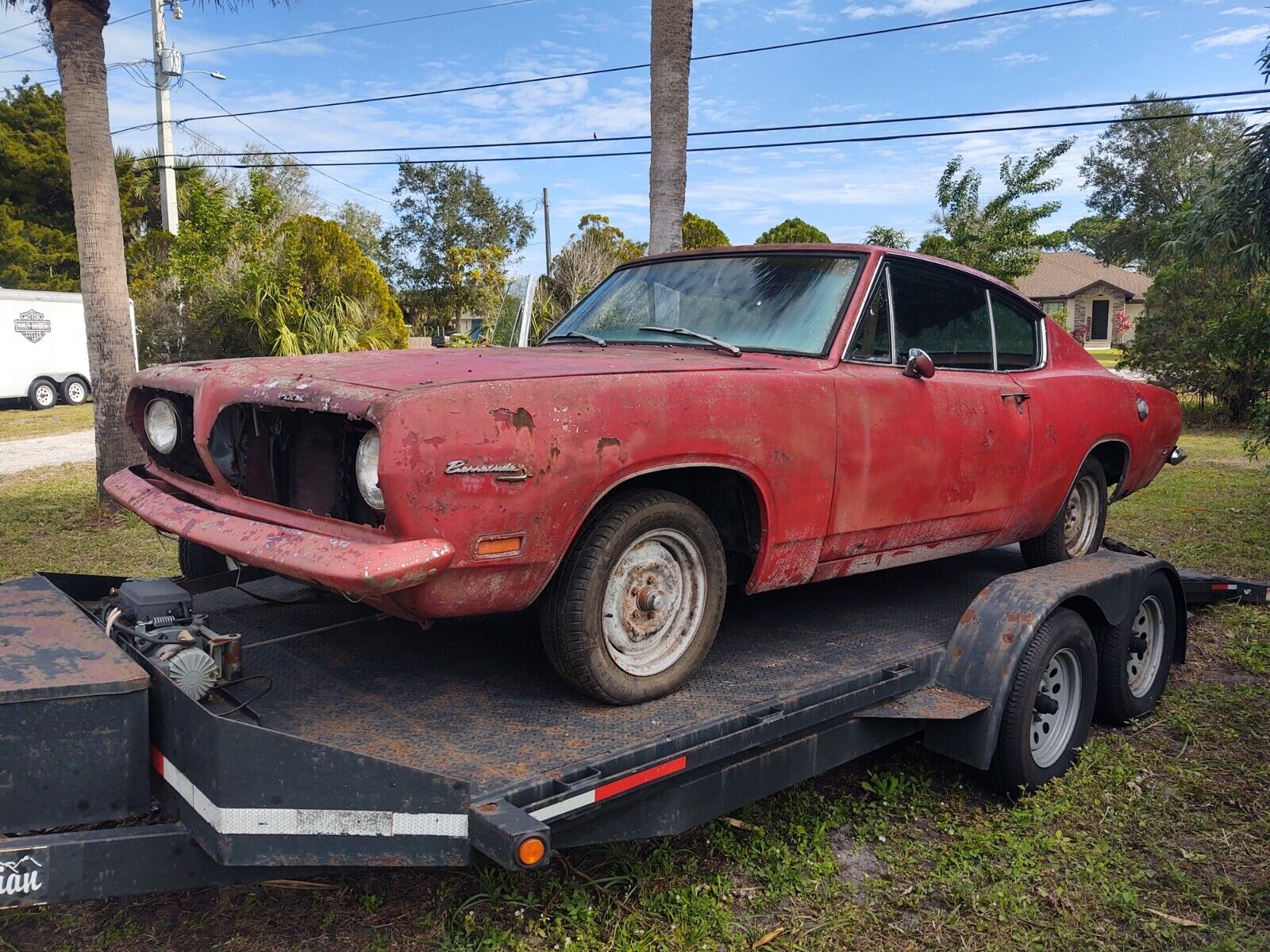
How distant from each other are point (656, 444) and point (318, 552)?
963 mm

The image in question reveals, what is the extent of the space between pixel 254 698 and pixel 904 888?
1.99m

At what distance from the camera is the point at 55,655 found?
8.34 feet

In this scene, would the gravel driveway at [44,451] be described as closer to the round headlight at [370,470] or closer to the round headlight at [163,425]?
the round headlight at [163,425]

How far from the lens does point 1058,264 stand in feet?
174

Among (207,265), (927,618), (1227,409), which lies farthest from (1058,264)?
(927,618)

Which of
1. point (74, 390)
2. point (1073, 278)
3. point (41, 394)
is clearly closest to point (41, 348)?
point (41, 394)

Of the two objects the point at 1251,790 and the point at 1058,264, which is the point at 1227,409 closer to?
the point at 1251,790

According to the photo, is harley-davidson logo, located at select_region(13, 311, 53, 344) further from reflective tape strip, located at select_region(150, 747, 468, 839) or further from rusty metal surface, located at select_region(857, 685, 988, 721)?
rusty metal surface, located at select_region(857, 685, 988, 721)

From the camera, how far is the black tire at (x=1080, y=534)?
4824 millimetres

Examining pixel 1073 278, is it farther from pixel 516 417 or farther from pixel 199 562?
pixel 516 417

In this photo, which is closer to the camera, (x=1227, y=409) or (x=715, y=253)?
(x=715, y=253)

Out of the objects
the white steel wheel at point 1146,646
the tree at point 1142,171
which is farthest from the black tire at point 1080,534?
the tree at point 1142,171

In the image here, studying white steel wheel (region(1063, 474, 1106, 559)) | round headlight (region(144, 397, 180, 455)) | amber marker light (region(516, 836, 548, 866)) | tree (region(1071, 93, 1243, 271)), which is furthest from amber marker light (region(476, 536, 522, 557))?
tree (region(1071, 93, 1243, 271))

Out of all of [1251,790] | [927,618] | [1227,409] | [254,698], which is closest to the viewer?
[254,698]
